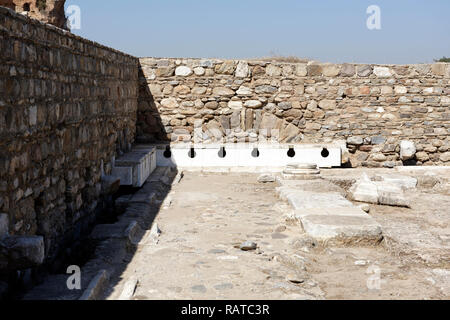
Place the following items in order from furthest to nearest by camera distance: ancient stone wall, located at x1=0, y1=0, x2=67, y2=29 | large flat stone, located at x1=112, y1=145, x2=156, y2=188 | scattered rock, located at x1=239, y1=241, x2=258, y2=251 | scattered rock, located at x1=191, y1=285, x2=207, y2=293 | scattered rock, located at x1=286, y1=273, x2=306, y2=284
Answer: ancient stone wall, located at x1=0, y1=0, x2=67, y2=29 < large flat stone, located at x1=112, y1=145, x2=156, y2=188 < scattered rock, located at x1=239, y1=241, x2=258, y2=251 < scattered rock, located at x1=286, y1=273, x2=306, y2=284 < scattered rock, located at x1=191, y1=285, x2=207, y2=293

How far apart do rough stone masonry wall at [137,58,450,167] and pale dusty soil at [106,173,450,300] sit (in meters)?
3.47

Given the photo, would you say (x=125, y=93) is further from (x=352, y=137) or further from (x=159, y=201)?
(x=352, y=137)

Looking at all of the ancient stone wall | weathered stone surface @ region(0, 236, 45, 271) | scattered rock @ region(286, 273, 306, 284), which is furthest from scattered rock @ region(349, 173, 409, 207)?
the ancient stone wall

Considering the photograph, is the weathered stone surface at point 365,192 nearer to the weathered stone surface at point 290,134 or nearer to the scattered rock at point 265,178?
the scattered rock at point 265,178

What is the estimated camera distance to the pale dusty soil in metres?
4.30

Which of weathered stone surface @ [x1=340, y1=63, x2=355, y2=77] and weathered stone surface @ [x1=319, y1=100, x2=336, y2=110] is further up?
weathered stone surface @ [x1=340, y1=63, x2=355, y2=77]

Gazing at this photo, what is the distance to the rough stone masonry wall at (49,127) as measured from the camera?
3748mm

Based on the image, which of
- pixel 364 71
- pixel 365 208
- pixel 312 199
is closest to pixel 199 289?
pixel 312 199

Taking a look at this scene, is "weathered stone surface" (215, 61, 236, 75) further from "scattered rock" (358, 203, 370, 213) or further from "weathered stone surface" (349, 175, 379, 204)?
"scattered rock" (358, 203, 370, 213)

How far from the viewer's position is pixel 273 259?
200 inches

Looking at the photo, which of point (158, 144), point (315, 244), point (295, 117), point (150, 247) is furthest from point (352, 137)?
point (150, 247)

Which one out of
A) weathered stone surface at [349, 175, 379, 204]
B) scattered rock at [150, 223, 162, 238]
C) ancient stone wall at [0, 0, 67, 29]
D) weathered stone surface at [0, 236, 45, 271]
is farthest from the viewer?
ancient stone wall at [0, 0, 67, 29]

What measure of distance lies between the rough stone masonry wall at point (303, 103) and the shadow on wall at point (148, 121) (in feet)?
0.07

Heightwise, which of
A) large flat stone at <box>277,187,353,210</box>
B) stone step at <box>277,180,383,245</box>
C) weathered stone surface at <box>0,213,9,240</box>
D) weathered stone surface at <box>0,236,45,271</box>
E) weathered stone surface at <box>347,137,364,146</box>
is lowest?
stone step at <box>277,180,383,245</box>
